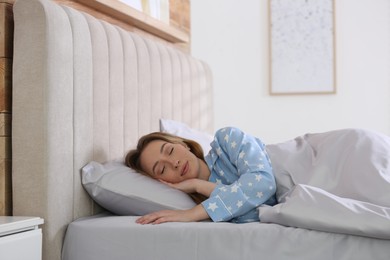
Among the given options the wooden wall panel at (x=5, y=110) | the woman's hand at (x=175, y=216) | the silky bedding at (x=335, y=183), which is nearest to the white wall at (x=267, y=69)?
the silky bedding at (x=335, y=183)

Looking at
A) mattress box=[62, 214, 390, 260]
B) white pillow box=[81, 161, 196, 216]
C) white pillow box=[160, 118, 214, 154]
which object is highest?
white pillow box=[160, 118, 214, 154]

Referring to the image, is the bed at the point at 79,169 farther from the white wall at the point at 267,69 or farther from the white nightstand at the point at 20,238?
the white wall at the point at 267,69

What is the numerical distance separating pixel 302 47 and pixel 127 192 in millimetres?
2760

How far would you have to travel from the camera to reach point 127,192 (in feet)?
6.64

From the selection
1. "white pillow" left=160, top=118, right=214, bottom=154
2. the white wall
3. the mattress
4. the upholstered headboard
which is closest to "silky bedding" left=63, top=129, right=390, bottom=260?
the mattress

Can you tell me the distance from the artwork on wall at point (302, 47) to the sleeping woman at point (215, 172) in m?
2.25

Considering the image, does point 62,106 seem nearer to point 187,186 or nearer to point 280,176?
point 187,186

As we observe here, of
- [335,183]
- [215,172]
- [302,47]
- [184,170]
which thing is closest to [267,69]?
[302,47]

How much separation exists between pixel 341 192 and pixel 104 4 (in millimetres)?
1314

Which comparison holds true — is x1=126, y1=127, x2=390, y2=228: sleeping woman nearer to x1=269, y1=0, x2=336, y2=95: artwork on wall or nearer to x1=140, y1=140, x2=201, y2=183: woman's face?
x1=140, y1=140, x2=201, y2=183: woman's face

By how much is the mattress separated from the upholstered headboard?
0.12m

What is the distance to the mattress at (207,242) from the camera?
1.65m

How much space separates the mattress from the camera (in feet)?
5.41

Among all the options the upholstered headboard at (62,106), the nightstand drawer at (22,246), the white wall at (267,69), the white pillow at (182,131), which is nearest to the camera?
the nightstand drawer at (22,246)
